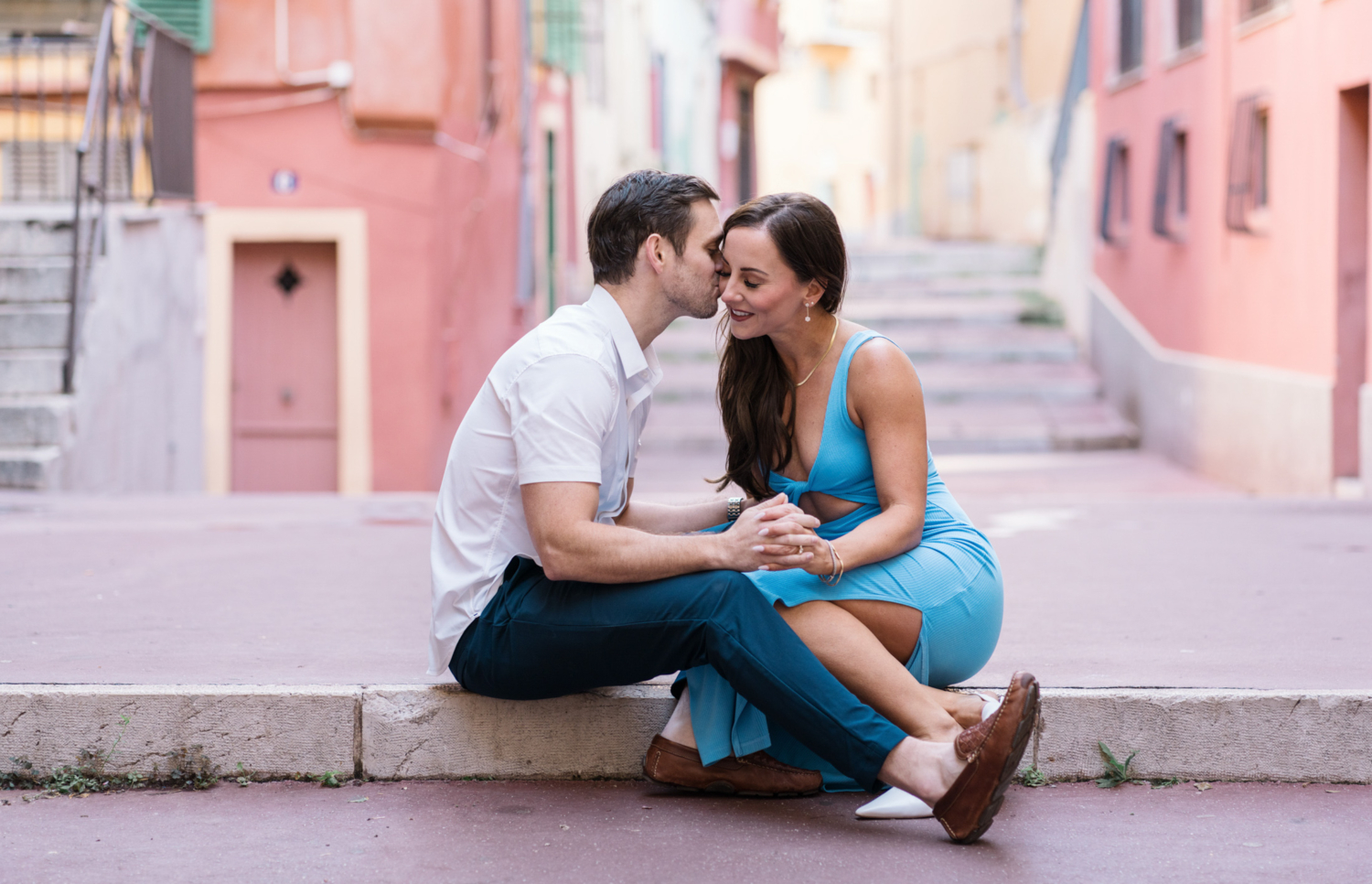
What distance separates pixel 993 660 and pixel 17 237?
26.3ft

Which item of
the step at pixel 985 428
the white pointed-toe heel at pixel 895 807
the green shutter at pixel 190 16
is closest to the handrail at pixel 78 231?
the green shutter at pixel 190 16

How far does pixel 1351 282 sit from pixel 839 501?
739cm

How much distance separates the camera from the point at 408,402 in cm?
1267

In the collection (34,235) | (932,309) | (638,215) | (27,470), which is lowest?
(27,470)

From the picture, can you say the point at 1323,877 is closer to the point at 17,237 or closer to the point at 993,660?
the point at 993,660

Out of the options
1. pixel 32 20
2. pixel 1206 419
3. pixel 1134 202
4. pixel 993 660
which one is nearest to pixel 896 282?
pixel 1134 202

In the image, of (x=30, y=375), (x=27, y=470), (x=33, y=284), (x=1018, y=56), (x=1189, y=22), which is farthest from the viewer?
(x=1018, y=56)

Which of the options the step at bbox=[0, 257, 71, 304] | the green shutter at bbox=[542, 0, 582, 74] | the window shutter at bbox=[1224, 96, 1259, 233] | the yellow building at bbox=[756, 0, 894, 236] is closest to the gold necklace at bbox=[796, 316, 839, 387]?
the step at bbox=[0, 257, 71, 304]

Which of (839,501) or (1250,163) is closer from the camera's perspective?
(839,501)

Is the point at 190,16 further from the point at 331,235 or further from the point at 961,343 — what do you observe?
the point at 961,343

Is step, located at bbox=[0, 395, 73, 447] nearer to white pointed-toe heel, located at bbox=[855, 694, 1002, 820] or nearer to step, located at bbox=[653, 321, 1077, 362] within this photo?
white pointed-toe heel, located at bbox=[855, 694, 1002, 820]

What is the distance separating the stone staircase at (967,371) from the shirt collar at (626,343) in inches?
350

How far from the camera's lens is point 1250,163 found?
450 inches

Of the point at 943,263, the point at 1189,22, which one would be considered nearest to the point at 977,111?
the point at 943,263
